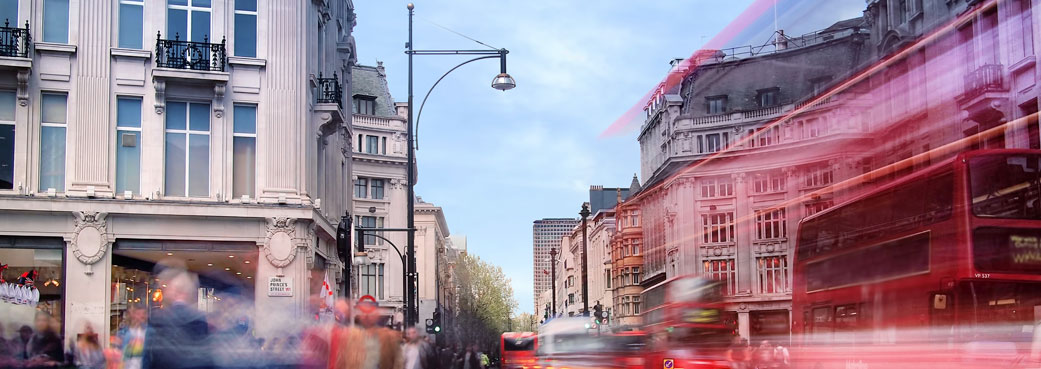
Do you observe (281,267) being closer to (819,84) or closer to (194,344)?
(194,344)

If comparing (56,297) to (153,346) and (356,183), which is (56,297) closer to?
(153,346)

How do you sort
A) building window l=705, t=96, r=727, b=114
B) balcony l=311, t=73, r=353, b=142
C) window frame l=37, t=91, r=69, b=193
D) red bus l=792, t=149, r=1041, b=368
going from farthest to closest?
building window l=705, t=96, r=727, b=114 < balcony l=311, t=73, r=353, b=142 < window frame l=37, t=91, r=69, b=193 < red bus l=792, t=149, r=1041, b=368

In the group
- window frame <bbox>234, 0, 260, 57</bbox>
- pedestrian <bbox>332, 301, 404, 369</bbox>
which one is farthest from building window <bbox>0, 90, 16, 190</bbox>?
pedestrian <bbox>332, 301, 404, 369</bbox>

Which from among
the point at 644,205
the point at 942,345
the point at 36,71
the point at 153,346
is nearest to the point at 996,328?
the point at 942,345

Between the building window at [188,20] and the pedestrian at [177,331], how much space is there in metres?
18.4

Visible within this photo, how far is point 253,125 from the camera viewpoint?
1014 inches

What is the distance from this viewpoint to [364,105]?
231 ft

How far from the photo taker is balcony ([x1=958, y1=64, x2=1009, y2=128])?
24.4m

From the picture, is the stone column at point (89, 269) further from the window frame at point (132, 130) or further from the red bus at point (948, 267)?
the red bus at point (948, 267)

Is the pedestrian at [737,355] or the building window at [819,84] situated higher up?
the building window at [819,84]

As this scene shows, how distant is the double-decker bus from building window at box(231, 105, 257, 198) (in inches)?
423

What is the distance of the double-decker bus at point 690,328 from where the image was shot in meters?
23.5

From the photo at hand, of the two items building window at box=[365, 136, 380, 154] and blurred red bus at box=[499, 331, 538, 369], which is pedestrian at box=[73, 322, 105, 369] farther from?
building window at box=[365, 136, 380, 154]

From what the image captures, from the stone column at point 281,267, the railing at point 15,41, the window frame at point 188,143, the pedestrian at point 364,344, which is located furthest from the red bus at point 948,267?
the railing at point 15,41
